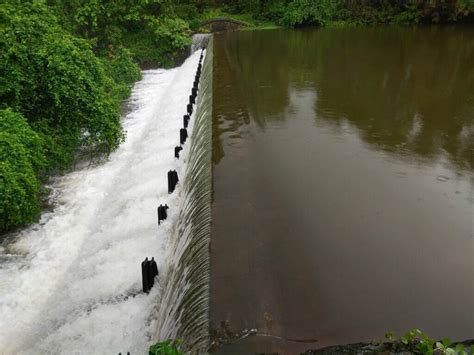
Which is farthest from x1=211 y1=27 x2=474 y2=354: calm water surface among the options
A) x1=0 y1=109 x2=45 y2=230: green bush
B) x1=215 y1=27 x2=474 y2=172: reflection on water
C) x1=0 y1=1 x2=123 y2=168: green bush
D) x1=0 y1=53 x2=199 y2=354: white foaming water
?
x1=0 y1=109 x2=45 y2=230: green bush

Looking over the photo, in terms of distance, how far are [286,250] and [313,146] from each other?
11.2ft

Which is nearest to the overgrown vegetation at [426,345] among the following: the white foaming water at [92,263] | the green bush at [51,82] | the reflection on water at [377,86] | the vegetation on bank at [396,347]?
the vegetation on bank at [396,347]

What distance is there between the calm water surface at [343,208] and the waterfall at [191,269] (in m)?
0.15

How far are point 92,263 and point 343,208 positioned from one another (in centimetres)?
367

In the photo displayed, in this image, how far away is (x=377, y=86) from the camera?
1166 centimetres

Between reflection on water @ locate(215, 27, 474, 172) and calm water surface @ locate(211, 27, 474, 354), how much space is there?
0.17 feet

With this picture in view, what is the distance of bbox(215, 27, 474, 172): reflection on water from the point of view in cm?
846

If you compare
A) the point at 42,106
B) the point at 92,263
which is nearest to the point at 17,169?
the point at 92,263

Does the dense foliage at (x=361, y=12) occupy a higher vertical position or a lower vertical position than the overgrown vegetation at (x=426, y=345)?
higher

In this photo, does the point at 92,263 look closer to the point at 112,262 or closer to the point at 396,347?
the point at 112,262

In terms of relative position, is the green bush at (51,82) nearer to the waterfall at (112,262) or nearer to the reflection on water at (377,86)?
the waterfall at (112,262)

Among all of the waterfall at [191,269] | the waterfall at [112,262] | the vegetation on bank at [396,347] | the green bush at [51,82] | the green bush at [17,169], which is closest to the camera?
the vegetation on bank at [396,347]

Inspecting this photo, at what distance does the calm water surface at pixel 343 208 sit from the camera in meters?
4.13

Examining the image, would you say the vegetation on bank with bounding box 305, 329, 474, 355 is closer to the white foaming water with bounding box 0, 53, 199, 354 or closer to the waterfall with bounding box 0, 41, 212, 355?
the waterfall with bounding box 0, 41, 212, 355
